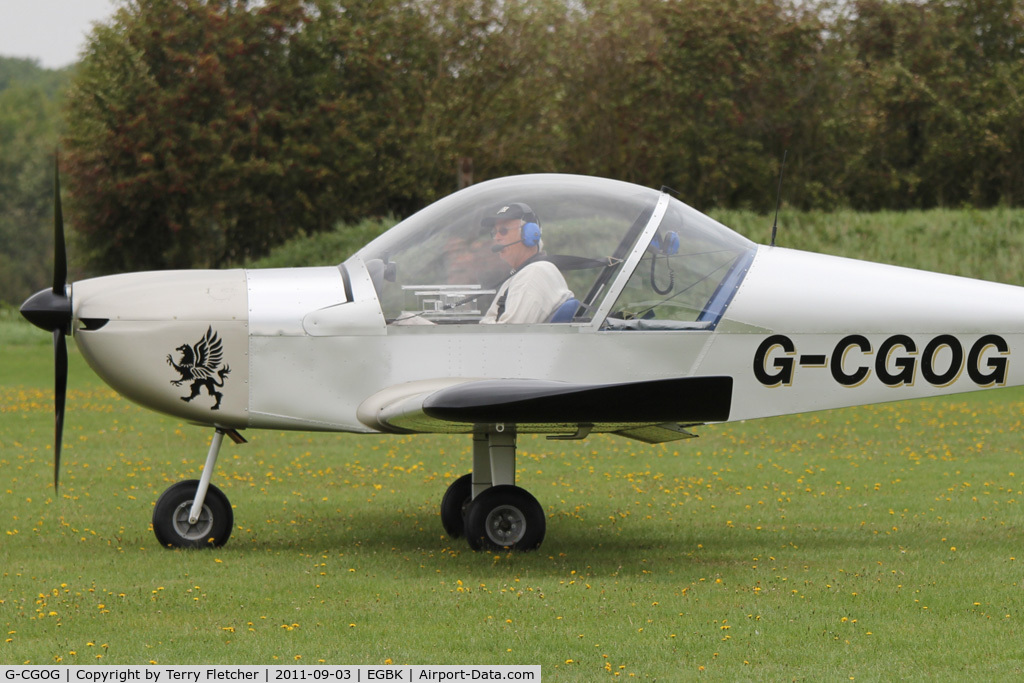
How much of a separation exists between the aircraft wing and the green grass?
1.00m

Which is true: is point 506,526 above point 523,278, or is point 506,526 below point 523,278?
below

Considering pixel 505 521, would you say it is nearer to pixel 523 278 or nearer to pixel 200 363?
pixel 523 278

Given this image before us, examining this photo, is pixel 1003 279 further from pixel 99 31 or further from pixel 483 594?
pixel 99 31

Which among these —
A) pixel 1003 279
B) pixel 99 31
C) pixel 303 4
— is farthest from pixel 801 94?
pixel 99 31

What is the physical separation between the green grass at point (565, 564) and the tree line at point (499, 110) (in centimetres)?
2497

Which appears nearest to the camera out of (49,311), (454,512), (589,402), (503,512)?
(589,402)

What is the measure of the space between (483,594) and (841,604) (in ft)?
6.56

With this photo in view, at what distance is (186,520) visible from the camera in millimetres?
8422

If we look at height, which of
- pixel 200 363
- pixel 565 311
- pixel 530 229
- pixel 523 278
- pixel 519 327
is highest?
pixel 530 229

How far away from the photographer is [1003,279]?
2741 centimetres

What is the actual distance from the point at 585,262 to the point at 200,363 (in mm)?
2583

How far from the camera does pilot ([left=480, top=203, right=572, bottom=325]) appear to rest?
25.7ft

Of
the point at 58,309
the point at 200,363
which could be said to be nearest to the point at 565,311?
the point at 200,363

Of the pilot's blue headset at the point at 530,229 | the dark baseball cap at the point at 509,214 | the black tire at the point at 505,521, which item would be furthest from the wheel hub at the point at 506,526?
the dark baseball cap at the point at 509,214
